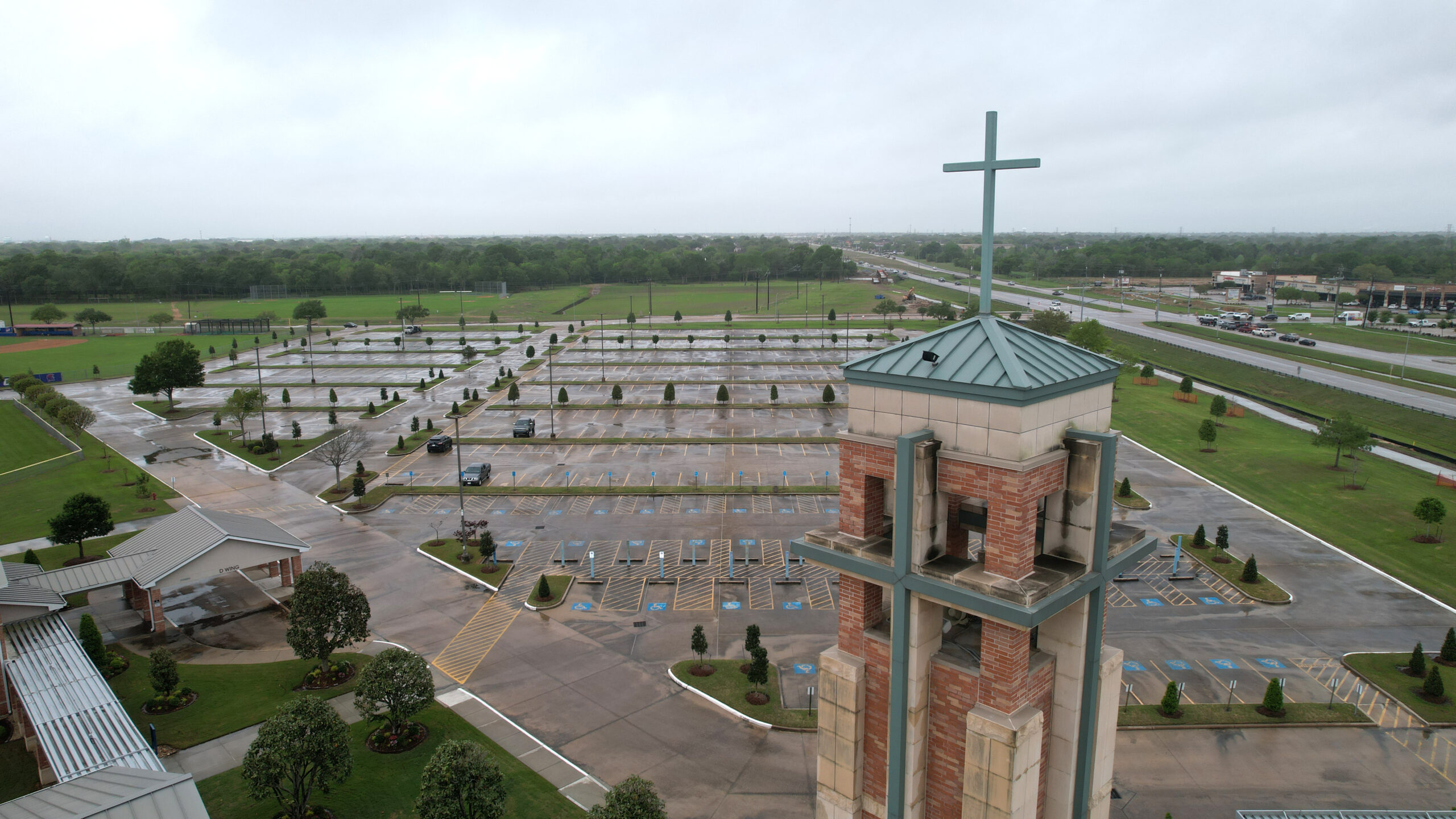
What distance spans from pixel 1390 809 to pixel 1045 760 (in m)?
16.6

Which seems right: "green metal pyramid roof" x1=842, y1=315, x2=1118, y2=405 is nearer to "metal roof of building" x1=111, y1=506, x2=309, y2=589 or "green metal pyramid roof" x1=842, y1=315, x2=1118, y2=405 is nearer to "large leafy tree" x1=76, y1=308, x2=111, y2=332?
"metal roof of building" x1=111, y1=506, x2=309, y2=589

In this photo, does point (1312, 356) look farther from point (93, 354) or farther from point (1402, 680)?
point (93, 354)

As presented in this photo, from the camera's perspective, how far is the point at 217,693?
92.4ft

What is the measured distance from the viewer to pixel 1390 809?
2195cm

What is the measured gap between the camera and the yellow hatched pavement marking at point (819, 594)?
115 ft

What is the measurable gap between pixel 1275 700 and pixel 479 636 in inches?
1139

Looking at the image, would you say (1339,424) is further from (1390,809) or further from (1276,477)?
(1390,809)

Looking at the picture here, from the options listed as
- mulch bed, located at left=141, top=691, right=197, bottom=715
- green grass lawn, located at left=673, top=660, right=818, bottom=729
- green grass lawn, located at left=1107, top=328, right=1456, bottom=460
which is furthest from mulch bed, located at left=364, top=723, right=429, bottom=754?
green grass lawn, located at left=1107, top=328, right=1456, bottom=460

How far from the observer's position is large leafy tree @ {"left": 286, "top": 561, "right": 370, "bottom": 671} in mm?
27922

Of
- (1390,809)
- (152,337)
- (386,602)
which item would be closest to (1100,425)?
(1390,809)

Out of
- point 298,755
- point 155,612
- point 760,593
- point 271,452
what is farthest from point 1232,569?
point 271,452

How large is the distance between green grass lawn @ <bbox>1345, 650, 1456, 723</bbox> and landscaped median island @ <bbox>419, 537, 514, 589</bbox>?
35214mm

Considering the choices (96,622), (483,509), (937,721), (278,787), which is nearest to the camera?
(937,721)

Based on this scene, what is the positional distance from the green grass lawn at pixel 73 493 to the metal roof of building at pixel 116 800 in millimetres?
35968
